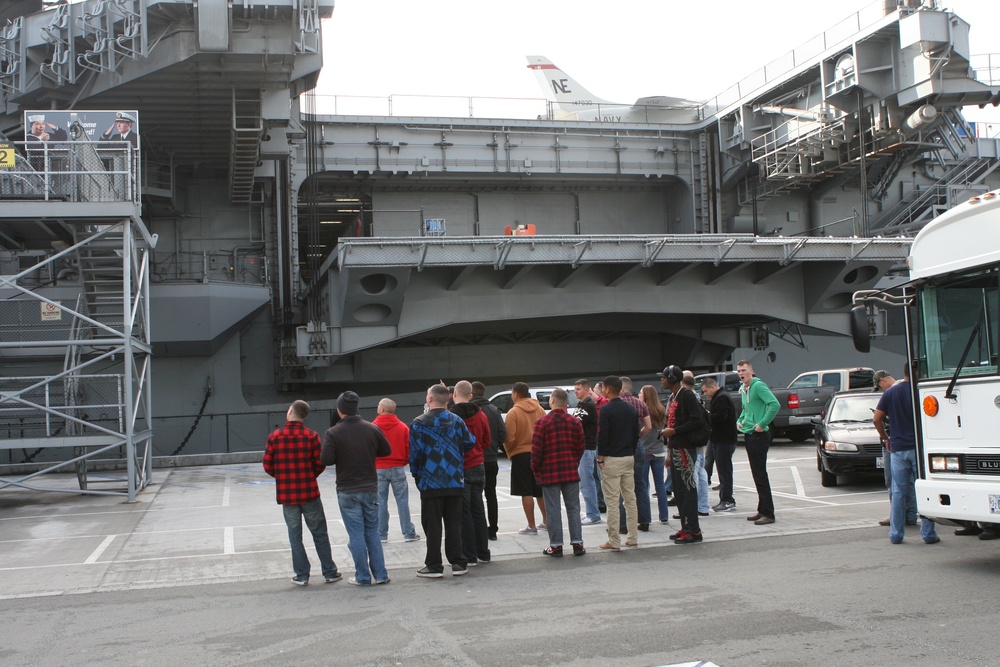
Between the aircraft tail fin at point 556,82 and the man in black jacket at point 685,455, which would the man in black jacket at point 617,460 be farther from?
the aircraft tail fin at point 556,82

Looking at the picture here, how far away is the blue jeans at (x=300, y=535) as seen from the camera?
8094 mm

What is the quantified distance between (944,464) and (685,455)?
2.62 meters

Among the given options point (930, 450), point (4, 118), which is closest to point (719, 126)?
point (4, 118)

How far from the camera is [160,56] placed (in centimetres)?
2017

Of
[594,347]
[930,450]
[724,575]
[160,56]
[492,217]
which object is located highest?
[160,56]

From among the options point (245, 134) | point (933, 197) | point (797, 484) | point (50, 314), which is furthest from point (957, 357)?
point (933, 197)

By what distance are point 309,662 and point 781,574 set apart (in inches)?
164

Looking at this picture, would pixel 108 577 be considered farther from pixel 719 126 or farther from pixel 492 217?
pixel 719 126

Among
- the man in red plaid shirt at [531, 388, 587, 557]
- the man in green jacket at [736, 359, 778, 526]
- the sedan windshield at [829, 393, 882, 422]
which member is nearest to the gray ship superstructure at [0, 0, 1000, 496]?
the sedan windshield at [829, 393, 882, 422]

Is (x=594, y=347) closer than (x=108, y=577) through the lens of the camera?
No

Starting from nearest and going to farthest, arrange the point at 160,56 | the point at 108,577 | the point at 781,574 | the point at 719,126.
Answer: the point at 781,574
the point at 108,577
the point at 160,56
the point at 719,126

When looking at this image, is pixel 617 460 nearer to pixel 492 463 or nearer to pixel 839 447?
pixel 492 463

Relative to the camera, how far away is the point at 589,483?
1122 centimetres

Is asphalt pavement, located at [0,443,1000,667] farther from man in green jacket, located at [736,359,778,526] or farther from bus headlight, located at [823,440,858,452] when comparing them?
bus headlight, located at [823,440,858,452]
